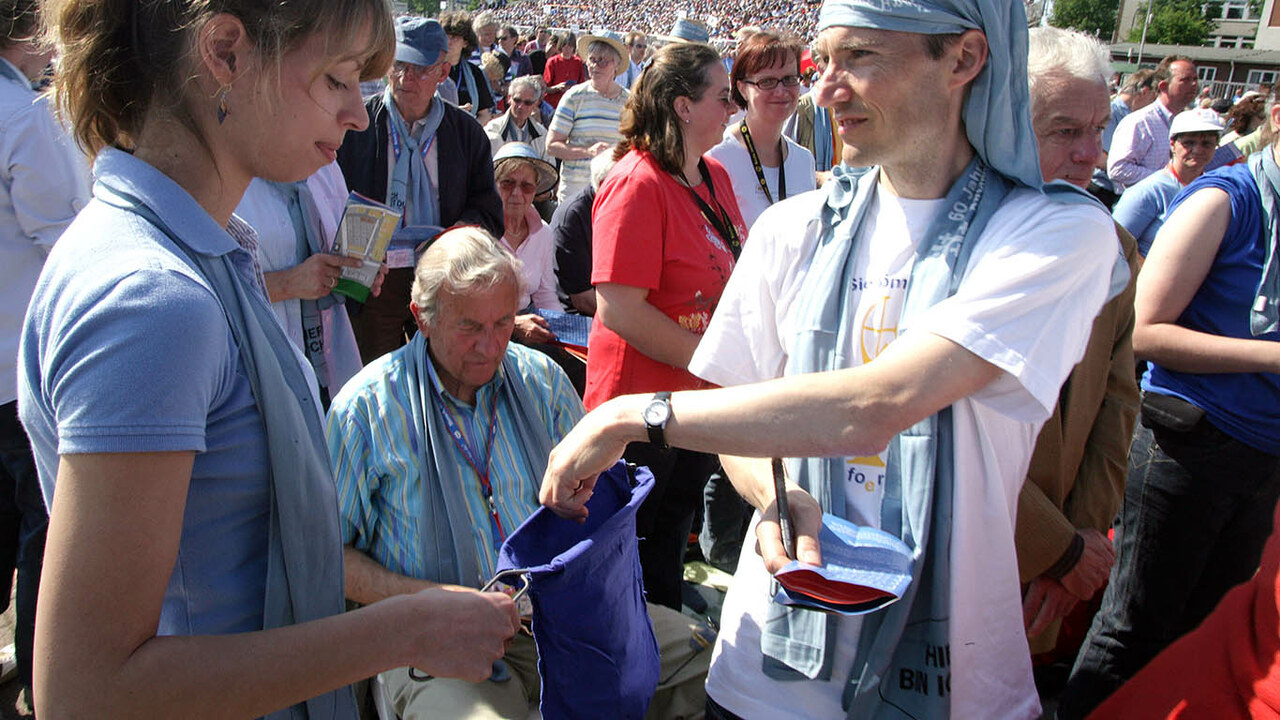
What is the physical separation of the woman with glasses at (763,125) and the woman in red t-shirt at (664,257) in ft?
1.84

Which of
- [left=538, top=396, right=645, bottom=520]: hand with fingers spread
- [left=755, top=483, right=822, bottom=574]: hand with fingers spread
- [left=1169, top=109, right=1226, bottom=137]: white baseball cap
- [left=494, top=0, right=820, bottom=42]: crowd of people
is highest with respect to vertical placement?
[left=538, top=396, right=645, bottom=520]: hand with fingers spread

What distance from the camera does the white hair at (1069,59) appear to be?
2.26 meters

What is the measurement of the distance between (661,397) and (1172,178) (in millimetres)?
4025

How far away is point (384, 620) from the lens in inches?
42.1

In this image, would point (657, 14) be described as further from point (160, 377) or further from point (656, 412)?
point (160, 377)

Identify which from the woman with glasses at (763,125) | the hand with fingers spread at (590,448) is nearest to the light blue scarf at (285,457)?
the hand with fingers spread at (590,448)

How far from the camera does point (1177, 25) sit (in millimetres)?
70375

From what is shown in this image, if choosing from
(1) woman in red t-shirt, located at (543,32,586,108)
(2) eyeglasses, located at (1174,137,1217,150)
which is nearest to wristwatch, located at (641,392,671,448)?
(2) eyeglasses, located at (1174,137,1217,150)

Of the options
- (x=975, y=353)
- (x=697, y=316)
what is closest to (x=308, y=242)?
(x=697, y=316)

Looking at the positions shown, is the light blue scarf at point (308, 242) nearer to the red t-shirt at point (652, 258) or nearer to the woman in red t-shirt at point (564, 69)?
the red t-shirt at point (652, 258)

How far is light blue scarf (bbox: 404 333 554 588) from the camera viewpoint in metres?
2.24

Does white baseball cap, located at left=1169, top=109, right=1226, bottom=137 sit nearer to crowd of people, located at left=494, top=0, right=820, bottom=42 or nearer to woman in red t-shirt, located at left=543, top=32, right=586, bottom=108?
woman in red t-shirt, located at left=543, top=32, right=586, bottom=108

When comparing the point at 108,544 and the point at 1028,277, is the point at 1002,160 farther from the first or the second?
the point at 108,544

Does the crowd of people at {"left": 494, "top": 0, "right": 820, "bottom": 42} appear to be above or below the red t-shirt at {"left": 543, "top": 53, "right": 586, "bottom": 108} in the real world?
below
